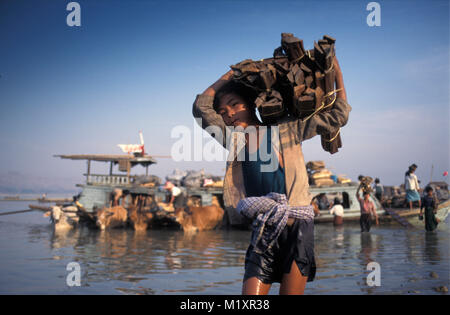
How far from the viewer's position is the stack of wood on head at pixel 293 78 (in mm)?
2652

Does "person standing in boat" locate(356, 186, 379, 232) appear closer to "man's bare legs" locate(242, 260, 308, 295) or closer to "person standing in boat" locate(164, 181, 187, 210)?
"person standing in boat" locate(164, 181, 187, 210)

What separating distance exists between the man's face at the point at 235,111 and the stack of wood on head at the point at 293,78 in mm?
133

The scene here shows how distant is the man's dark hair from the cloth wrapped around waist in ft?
2.57

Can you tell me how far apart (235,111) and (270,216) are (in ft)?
2.73

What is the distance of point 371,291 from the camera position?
545cm

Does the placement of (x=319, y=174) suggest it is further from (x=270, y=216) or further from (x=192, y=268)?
(x=270, y=216)

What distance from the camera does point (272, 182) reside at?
2781 mm

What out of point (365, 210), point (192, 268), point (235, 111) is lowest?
point (192, 268)

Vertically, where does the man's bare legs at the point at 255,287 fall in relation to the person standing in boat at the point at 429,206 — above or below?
above

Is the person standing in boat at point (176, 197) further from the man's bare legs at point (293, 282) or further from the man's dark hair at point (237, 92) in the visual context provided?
the man's bare legs at point (293, 282)

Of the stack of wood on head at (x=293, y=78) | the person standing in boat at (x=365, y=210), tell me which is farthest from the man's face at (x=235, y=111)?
the person standing in boat at (x=365, y=210)

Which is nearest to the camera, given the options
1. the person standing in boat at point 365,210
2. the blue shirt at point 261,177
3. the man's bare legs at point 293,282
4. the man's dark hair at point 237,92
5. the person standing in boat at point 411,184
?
the man's bare legs at point 293,282

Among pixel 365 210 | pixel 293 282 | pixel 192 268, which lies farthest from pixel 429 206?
pixel 293 282

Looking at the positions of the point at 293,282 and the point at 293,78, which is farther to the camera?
the point at 293,78
